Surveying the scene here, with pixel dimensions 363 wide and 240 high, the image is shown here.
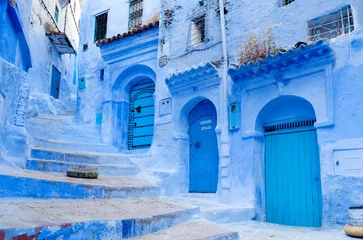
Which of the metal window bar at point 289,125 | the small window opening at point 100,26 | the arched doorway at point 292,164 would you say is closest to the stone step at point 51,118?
the small window opening at point 100,26

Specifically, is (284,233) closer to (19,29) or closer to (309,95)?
(309,95)

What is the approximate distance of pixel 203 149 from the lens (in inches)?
314

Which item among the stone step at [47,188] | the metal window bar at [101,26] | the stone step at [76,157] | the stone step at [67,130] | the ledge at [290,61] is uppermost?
the metal window bar at [101,26]

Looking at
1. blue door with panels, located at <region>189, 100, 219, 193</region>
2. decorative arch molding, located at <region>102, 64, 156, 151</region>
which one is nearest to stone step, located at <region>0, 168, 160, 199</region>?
blue door with panels, located at <region>189, 100, 219, 193</region>

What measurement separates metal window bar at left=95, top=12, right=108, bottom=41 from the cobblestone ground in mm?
8484

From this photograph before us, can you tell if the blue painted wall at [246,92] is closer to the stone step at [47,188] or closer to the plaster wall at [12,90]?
the stone step at [47,188]

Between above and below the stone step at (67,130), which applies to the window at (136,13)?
above

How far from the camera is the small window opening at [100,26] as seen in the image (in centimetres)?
1147

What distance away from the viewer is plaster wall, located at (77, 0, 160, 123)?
1088cm

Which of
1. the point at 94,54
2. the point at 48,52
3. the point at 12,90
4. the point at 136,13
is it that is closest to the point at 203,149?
the point at 12,90

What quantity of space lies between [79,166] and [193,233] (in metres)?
3.04

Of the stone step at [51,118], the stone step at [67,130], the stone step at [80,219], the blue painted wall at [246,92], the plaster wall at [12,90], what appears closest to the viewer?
the stone step at [80,219]

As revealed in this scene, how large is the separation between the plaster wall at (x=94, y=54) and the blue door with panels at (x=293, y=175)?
240 inches

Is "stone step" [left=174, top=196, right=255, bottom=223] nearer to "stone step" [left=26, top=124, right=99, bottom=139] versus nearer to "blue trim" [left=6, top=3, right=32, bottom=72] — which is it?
"blue trim" [left=6, top=3, right=32, bottom=72]
